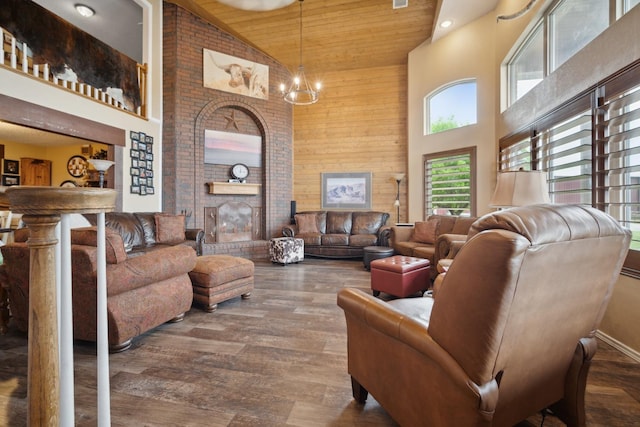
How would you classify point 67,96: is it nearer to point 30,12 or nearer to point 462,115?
point 30,12

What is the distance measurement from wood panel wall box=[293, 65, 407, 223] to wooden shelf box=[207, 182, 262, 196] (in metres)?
1.18

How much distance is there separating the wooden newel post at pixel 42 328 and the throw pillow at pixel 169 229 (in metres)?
4.44

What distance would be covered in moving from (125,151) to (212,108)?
1819 mm

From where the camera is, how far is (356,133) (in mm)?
6844

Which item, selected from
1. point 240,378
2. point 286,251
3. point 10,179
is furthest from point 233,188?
point 10,179

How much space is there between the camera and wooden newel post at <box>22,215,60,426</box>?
0.59 meters

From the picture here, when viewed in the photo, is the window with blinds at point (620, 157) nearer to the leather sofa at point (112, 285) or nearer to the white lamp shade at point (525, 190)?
the white lamp shade at point (525, 190)

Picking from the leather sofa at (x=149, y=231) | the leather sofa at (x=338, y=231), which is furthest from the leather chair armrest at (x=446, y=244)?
the leather sofa at (x=149, y=231)

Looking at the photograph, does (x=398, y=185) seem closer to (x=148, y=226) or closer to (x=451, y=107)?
(x=451, y=107)

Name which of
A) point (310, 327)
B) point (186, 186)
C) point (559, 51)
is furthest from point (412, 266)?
point (186, 186)


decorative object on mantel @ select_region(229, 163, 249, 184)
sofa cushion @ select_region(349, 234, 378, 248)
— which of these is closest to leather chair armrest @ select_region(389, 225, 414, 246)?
sofa cushion @ select_region(349, 234, 378, 248)

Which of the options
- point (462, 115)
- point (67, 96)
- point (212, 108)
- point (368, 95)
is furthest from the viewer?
point (368, 95)

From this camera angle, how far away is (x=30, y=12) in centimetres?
361

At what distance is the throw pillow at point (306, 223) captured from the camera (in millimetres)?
6357
